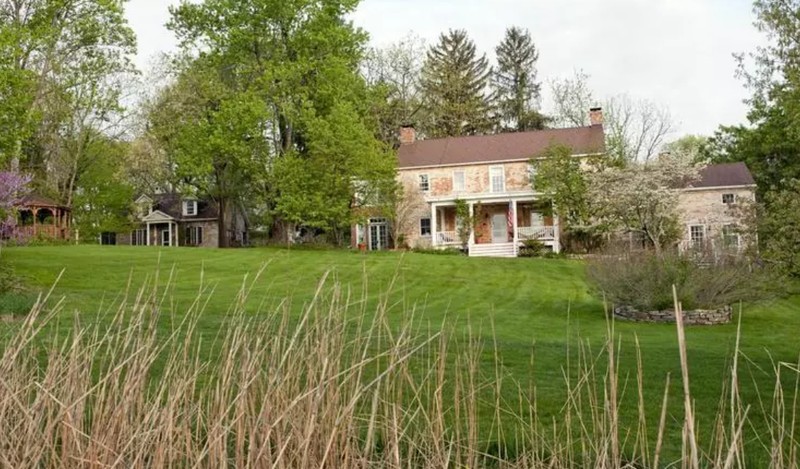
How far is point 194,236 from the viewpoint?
40375 mm

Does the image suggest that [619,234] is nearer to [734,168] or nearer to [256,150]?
[734,168]

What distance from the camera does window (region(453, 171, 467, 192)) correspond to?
111 feet

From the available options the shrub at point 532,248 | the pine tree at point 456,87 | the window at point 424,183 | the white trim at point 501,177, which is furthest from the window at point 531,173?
the pine tree at point 456,87

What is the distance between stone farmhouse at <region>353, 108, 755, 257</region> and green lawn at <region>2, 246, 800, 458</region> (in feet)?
23.3

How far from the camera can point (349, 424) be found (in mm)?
2648

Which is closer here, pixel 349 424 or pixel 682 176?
pixel 349 424

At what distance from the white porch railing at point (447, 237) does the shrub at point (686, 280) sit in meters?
18.8

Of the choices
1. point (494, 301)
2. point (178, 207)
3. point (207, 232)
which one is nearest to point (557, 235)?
point (494, 301)

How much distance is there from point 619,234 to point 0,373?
81.8ft

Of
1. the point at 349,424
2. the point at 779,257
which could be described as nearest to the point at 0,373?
the point at 349,424

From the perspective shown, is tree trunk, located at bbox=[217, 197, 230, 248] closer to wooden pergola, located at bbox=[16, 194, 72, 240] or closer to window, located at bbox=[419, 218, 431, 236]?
wooden pergola, located at bbox=[16, 194, 72, 240]

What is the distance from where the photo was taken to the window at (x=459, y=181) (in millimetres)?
33688

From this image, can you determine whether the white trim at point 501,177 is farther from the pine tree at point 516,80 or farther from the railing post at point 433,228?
the pine tree at point 516,80

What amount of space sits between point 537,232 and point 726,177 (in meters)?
8.08
